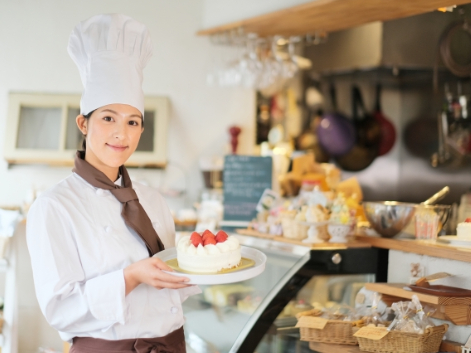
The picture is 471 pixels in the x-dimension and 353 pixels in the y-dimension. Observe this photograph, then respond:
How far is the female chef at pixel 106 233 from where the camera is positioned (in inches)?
69.9

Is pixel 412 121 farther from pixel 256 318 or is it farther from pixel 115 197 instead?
pixel 115 197

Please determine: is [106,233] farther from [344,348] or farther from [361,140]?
[361,140]

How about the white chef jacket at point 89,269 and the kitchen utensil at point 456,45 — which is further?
the kitchen utensil at point 456,45

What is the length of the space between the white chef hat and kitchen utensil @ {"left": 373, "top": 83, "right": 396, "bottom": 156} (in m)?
4.69

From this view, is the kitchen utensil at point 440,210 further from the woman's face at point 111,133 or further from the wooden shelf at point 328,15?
the woman's face at point 111,133

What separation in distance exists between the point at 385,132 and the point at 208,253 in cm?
472

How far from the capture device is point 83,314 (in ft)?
5.86

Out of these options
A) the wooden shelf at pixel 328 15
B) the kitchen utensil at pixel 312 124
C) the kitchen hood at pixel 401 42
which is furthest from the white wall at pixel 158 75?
the kitchen hood at pixel 401 42

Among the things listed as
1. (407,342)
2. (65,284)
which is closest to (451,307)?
(407,342)

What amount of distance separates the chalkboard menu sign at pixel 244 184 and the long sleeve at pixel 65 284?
2796 mm

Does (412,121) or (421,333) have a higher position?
(412,121)

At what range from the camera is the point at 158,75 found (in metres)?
5.57

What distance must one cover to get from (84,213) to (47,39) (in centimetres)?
380

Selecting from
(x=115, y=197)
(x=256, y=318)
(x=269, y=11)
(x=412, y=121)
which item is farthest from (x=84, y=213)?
(x=412, y=121)
